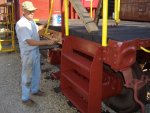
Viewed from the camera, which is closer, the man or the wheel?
the wheel

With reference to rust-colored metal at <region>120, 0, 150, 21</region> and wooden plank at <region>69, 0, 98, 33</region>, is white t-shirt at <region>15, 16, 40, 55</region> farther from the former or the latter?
rust-colored metal at <region>120, 0, 150, 21</region>

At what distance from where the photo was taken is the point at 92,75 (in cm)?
307

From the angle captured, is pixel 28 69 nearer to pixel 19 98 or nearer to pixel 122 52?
pixel 19 98

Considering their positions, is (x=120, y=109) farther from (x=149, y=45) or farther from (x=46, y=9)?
(x=46, y=9)

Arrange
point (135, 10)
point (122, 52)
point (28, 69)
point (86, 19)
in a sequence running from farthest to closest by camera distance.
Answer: point (135, 10) → point (28, 69) → point (86, 19) → point (122, 52)

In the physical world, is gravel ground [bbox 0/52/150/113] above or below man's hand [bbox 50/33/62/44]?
below

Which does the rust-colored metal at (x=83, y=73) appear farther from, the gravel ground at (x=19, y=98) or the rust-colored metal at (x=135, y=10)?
the rust-colored metal at (x=135, y=10)

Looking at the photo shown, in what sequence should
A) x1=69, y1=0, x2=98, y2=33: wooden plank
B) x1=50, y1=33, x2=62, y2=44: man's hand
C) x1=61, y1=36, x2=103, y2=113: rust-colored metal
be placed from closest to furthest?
x1=61, y1=36, x2=103, y2=113: rust-colored metal → x1=69, y1=0, x2=98, y2=33: wooden plank → x1=50, y1=33, x2=62, y2=44: man's hand

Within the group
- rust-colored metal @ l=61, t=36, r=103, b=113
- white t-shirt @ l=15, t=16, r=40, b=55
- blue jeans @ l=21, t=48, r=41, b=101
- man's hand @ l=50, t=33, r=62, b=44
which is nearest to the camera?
rust-colored metal @ l=61, t=36, r=103, b=113

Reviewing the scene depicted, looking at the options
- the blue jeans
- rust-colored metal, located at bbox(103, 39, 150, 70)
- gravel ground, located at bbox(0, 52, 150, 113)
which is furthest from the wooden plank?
gravel ground, located at bbox(0, 52, 150, 113)

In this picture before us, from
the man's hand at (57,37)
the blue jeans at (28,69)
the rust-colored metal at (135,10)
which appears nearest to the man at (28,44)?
the blue jeans at (28,69)

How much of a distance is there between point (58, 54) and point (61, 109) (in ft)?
6.88

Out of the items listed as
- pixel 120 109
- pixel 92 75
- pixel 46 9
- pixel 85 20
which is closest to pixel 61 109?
pixel 120 109

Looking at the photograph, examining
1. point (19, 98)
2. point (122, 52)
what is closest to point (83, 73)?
point (122, 52)
